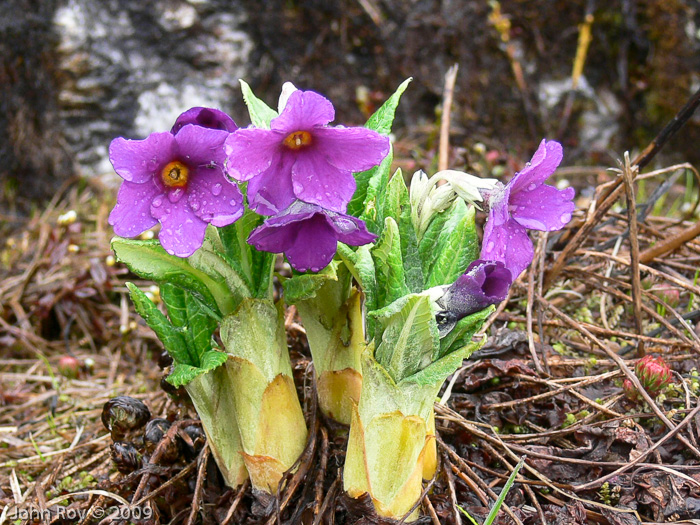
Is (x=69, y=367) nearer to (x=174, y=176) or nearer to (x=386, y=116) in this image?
(x=174, y=176)

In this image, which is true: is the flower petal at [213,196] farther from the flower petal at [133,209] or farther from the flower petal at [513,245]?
the flower petal at [513,245]

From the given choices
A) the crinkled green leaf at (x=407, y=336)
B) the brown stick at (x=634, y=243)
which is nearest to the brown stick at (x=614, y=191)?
the brown stick at (x=634, y=243)

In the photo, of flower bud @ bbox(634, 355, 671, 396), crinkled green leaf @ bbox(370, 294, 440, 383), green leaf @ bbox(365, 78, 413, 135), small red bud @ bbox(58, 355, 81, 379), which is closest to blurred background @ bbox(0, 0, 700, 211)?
small red bud @ bbox(58, 355, 81, 379)

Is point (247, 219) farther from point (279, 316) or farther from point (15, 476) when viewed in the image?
point (15, 476)

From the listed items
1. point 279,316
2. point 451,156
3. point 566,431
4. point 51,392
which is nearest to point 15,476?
point 51,392

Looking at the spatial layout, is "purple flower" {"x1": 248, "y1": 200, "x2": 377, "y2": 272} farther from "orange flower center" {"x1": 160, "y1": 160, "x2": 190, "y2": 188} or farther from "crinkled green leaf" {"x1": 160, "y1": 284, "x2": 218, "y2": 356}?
"crinkled green leaf" {"x1": 160, "y1": 284, "x2": 218, "y2": 356}

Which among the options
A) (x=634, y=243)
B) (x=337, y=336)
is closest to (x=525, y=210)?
(x=337, y=336)
